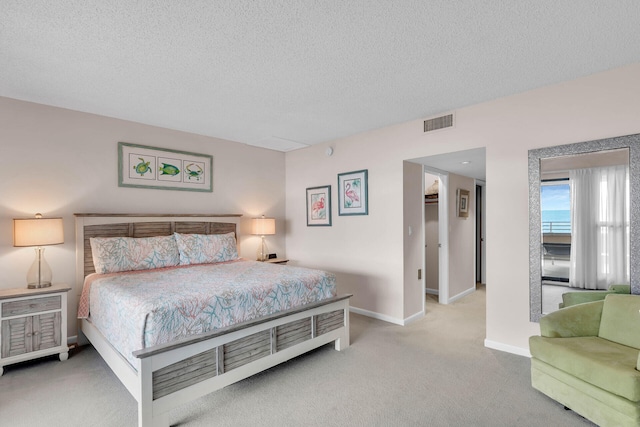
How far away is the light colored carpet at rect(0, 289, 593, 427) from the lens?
2184 mm

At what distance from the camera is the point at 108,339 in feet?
8.55

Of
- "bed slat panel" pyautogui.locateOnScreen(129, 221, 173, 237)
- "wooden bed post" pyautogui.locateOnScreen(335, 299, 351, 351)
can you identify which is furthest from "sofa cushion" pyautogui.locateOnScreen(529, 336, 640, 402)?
"bed slat panel" pyautogui.locateOnScreen(129, 221, 173, 237)

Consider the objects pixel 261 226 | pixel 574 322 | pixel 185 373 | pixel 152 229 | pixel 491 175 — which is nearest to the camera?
pixel 185 373

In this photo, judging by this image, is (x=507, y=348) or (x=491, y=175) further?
(x=491, y=175)

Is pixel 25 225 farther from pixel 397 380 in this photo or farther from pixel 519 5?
pixel 519 5

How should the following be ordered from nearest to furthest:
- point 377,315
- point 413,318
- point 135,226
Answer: point 135,226 → point 413,318 → point 377,315

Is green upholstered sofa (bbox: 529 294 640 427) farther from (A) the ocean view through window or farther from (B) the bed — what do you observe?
(B) the bed

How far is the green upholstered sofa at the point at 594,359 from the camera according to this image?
1.88 m

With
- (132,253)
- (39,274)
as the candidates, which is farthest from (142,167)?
(39,274)

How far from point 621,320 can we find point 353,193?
3003mm

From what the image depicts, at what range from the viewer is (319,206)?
5.06m

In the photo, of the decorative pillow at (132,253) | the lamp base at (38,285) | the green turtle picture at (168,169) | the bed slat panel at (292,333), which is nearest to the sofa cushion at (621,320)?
the bed slat panel at (292,333)

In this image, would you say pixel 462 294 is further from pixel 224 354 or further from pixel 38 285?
pixel 38 285

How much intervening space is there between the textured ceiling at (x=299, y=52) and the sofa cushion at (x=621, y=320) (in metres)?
1.80
